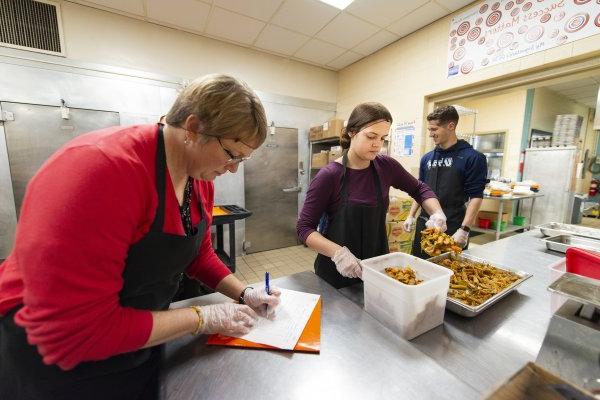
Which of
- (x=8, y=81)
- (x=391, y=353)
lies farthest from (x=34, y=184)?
(x=8, y=81)

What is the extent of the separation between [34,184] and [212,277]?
621mm

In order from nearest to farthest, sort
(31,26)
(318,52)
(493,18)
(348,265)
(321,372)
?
(321,372) < (348,265) < (493,18) < (31,26) < (318,52)

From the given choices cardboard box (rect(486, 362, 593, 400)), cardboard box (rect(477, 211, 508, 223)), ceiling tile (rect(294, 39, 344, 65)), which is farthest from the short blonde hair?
cardboard box (rect(477, 211, 508, 223))

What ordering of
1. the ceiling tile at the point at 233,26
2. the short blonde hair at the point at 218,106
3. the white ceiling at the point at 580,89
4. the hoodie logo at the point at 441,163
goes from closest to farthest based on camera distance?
the short blonde hair at the point at 218,106 < the hoodie logo at the point at 441,163 < the ceiling tile at the point at 233,26 < the white ceiling at the point at 580,89

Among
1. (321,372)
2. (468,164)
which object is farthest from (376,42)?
(321,372)

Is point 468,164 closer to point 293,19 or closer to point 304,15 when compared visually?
point 304,15

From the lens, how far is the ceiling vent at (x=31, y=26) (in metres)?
2.54

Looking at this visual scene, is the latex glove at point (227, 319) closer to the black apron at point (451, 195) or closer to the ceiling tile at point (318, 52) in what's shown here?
the black apron at point (451, 195)

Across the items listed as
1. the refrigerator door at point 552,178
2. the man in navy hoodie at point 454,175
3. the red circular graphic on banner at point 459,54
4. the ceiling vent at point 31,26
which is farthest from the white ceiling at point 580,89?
the ceiling vent at point 31,26

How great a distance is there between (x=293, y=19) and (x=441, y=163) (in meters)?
2.33

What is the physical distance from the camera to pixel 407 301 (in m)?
0.78

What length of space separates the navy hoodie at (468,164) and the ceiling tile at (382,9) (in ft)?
5.26

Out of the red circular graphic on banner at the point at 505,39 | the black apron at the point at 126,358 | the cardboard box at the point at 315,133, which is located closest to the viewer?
the black apron at the point at 126,358

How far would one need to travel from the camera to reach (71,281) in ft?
1.59
